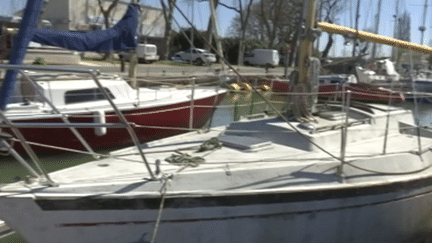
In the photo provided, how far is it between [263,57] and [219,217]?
34247 millimetres

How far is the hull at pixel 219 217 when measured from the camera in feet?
13.7

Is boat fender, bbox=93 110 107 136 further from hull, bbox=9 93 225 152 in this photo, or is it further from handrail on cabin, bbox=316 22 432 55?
handrail on cabin, bbox=316 22 432 55

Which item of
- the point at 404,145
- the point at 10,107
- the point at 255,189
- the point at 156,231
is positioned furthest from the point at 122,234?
the point at 10,107

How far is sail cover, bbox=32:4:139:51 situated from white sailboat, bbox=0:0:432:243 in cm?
460

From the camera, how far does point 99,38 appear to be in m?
10.0

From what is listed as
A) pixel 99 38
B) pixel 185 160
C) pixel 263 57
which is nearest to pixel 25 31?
pixel 185 160

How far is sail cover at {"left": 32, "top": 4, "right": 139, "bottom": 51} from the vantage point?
9062mm

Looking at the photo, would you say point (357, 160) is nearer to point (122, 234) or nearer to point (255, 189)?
point (255, 189)

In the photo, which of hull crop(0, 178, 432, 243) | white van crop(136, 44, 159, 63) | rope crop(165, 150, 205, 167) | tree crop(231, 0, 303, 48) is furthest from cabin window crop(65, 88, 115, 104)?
tree crop(231, 0, 303, 48)

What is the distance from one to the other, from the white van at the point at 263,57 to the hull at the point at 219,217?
32.2 metres

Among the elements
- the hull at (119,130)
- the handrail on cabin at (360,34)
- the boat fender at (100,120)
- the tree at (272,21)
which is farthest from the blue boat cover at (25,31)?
the tree at (272,21)

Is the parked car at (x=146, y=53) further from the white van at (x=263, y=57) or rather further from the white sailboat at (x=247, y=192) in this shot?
the white sailboat at (x=247, y=192)

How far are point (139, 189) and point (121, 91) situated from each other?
6.99m

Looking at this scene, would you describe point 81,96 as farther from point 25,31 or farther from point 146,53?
point 146,53
